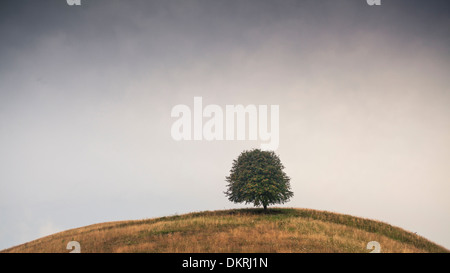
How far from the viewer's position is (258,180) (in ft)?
104

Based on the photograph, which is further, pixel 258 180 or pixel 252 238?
pixel 258 180

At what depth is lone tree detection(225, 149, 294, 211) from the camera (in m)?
31.0

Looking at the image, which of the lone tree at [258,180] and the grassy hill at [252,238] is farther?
the lone tree at [258,180]

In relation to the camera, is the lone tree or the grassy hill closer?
the grassy hill

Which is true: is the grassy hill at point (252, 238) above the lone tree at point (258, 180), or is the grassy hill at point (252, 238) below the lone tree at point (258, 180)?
below

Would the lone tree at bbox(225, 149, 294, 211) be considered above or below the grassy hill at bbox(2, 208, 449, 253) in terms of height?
above

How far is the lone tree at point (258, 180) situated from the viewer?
102ft

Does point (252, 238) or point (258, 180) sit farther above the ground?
point (258, 180)
